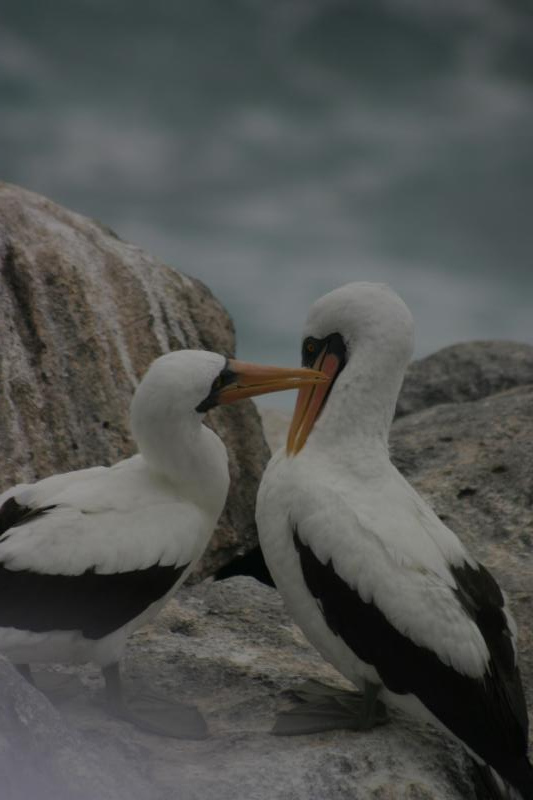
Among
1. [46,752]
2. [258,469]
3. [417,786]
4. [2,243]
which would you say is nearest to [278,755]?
A: [417,786]

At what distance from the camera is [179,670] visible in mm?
5488

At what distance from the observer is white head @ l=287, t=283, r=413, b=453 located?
524 cm

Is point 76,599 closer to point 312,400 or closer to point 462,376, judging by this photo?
point 312,400

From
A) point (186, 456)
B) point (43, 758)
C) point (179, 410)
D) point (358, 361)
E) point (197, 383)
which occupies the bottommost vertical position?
point (43, 758)

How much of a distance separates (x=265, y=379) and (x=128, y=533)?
1096 mm

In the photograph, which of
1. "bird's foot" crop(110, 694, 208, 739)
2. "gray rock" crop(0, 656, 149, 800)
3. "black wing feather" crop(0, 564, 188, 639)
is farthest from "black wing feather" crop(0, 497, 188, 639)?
"gray rock" crop(0, 656, 149, 800)

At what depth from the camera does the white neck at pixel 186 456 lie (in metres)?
5.03

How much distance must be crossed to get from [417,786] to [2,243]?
4.74 meters

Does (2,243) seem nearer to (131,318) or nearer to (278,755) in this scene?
(131,318)

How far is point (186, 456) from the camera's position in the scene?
16.5ft

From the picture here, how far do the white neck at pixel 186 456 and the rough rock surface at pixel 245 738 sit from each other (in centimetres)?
93

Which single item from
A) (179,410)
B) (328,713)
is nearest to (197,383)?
(179,410)

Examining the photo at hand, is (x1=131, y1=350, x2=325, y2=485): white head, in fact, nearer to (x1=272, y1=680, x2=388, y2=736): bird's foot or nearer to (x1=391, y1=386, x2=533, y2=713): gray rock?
(x1=272, y1=680, x2=388, y2=736): bird's foot

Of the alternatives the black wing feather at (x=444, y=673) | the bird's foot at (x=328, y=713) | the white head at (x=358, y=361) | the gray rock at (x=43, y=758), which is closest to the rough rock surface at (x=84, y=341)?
the white head at (x=358, y=361)
